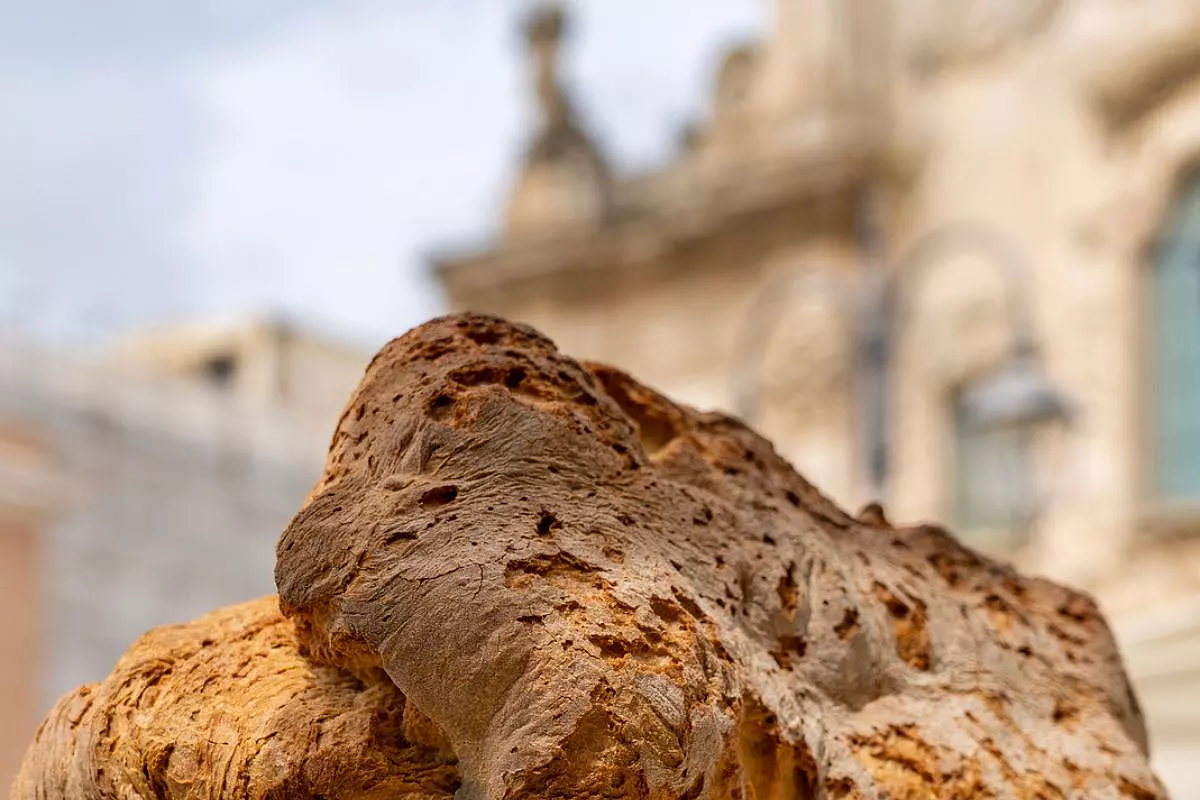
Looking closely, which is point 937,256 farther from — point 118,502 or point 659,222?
point 118,502

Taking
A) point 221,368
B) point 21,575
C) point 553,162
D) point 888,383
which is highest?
point 553,162

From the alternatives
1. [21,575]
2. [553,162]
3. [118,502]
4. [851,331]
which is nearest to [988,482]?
[851,331]

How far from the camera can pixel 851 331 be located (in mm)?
11555

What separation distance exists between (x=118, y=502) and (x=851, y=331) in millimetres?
4449

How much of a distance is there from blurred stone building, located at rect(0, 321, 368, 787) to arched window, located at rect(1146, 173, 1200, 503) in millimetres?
4689

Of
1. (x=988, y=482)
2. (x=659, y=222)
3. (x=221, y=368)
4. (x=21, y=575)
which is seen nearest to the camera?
(x=21, y=575)

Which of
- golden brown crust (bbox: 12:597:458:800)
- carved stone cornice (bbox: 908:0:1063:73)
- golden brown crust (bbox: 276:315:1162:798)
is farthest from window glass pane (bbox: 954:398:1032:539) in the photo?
golden brown crust (bbox: 12:597:458:800)

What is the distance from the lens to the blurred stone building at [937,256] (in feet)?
36.7

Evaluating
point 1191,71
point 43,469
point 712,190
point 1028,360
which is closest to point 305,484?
point 43,469

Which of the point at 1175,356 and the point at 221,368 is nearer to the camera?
the point at 1175,356

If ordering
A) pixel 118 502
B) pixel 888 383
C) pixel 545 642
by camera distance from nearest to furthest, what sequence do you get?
pixel 545 642
pixel 888 383
pixel 118 502

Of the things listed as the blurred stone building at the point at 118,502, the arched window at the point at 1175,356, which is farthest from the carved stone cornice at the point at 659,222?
the blurred stone building at the point at 118,502

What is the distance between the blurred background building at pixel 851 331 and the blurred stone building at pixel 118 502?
0.7 inches

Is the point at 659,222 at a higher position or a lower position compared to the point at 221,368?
higher
